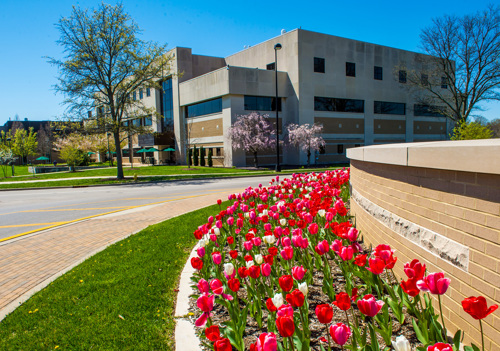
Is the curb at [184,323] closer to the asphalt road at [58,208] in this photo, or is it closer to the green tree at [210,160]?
the asphalt road at [58,208]

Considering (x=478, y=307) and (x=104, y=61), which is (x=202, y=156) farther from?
(x=478, y=307)

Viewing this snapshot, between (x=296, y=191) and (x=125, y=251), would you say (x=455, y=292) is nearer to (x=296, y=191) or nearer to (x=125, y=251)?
(x=125, y=251)

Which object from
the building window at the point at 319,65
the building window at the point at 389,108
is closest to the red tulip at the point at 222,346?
the building window at the point at 319,65

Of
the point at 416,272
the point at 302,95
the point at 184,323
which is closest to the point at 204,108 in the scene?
the point at 302,95

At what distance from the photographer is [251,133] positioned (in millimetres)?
33844

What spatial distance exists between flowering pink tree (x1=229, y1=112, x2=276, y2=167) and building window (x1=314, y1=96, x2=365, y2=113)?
7.87 m

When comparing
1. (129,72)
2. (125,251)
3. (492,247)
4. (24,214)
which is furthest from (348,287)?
(129,72)

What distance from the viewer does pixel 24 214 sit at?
11570 millimetres

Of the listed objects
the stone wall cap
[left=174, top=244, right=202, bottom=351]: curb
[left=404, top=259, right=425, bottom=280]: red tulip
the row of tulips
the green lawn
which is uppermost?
the stone wall cap

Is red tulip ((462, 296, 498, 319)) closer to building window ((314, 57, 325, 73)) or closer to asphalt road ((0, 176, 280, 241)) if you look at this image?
asphalt road ((0, 176, 280, 241))

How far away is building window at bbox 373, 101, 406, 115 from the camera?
43.8m

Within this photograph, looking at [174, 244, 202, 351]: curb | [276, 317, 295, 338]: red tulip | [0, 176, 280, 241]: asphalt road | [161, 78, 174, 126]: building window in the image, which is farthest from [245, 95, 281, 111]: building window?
[276, 317, 295, 338]: red tulip

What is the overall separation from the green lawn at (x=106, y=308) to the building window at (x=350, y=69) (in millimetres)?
38934

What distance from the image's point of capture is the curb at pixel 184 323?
3.29 m
